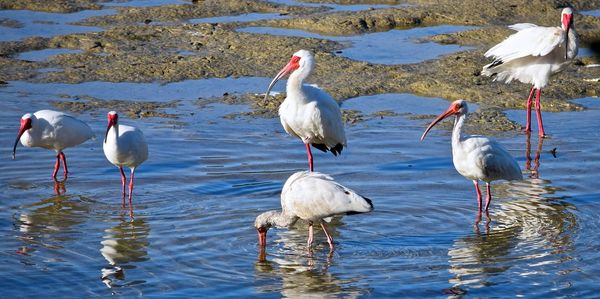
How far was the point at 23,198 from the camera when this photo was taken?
8.70 metres

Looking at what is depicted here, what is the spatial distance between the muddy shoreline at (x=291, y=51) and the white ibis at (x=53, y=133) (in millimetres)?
1689

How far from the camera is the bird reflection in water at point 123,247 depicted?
22.4 ft

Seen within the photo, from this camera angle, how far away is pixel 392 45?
13.9 m

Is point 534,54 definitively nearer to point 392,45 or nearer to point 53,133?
point 392,45

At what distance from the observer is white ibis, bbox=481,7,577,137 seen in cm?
1153

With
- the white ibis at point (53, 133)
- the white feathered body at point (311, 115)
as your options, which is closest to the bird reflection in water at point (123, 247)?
the white ibis at point (53, 133)

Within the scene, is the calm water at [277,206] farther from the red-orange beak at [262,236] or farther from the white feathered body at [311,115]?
the white feathered body at [311,115]

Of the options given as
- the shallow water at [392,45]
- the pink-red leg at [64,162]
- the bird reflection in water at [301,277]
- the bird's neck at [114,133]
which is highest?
the shallow water at [392,45]

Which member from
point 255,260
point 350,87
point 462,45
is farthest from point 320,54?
point 255,260

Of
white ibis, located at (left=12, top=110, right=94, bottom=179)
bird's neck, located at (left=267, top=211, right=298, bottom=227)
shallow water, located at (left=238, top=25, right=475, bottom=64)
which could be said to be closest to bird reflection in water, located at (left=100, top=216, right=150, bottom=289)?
bird's neck, located at (left=267, top=211, right=298, bottom=227)

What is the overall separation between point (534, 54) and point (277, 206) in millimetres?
4321

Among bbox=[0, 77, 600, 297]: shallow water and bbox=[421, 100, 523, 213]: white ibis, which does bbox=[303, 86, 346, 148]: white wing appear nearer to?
bbox=[0, 77, 600, 297]: shallow water

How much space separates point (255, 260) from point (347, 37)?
294 inches

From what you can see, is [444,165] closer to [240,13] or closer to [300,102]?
[300,102]
